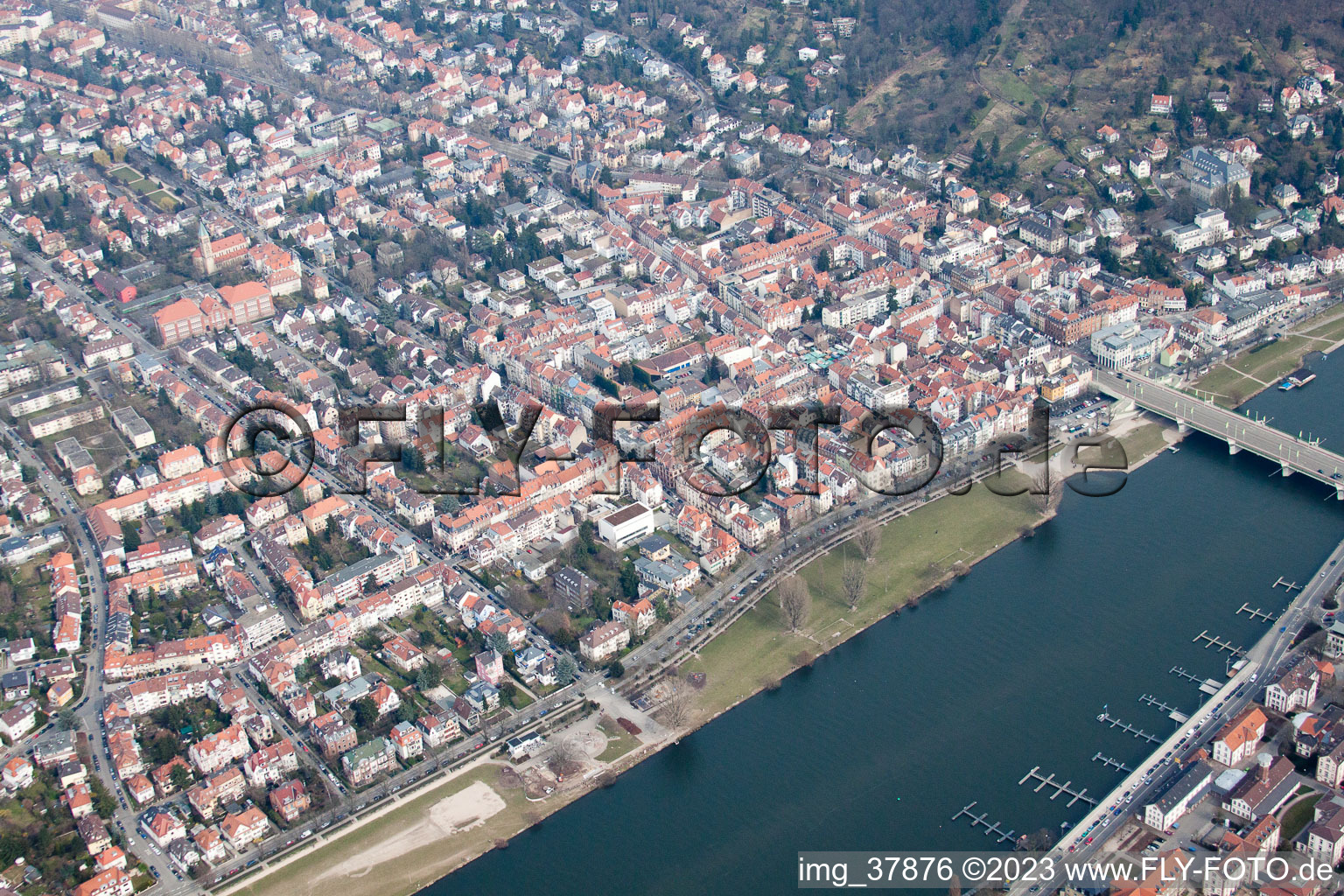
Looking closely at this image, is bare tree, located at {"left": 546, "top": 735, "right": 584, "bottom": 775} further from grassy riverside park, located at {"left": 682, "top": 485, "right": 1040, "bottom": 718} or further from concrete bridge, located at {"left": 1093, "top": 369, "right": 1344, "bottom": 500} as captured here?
concrete bridge, located at {"left": 1093, "top": 369, "right": 1344, "bottom": 500}

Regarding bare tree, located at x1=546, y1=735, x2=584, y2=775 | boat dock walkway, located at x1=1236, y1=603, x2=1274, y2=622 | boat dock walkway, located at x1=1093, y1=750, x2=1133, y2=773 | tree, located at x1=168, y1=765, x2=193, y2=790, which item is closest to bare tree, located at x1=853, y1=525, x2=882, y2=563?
boat dock walkway, located at x1=1093, y1=750, x2=1133, y2=773

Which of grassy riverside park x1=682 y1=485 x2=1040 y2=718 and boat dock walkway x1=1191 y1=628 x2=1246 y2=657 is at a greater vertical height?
boat dock walkway x1=1191 y1=628 x2=1246 y2=657

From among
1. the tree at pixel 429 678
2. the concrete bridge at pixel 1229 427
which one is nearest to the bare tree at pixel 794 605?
the tree at pixel 429 678

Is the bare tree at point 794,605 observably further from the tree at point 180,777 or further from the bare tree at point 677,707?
the tree at point 180,777

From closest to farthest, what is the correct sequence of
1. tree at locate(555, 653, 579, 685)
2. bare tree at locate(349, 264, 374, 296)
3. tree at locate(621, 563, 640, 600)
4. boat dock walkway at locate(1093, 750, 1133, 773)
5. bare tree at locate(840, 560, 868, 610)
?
boat dock walkway at locate(1093, 750, 1133, 773) < tree at locate(555, 653, 579, 685) < bare tree at locate(840, 560, 868, 610) < tree at locate(621, 563, 640, 600) < bare tree at locate(349, 264, 374, 296)

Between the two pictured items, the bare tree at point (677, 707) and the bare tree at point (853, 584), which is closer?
the bare tree at point (677, 707)

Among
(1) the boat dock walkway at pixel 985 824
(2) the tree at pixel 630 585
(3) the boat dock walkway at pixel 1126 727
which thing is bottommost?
(2) the tree at pixel 630 585

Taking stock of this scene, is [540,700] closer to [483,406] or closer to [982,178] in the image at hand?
[483,406]
